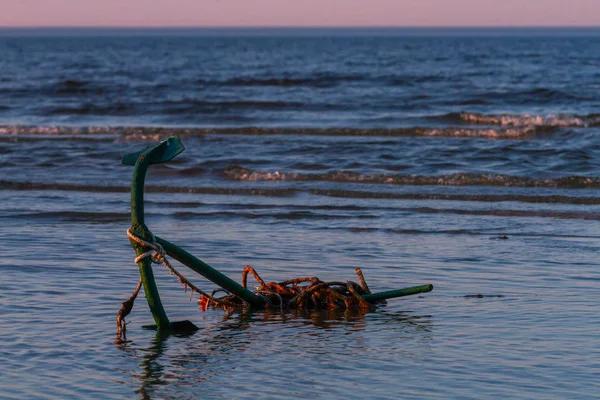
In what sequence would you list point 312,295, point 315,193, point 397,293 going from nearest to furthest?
point 397,293 < point 312,295 < point 315,193

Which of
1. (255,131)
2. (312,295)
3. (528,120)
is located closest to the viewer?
(312,295)

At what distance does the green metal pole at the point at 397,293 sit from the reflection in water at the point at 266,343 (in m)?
0.11

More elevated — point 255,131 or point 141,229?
point 141,229

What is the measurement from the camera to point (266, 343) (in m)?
6.05

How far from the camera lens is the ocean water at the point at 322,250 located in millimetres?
5438

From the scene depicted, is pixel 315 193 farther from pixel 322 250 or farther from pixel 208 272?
pixel 208 272

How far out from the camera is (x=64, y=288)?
7.59 m

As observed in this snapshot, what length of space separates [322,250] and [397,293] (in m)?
2.82

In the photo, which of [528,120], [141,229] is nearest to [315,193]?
A: [141,229]

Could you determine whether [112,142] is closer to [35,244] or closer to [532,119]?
[532,119]

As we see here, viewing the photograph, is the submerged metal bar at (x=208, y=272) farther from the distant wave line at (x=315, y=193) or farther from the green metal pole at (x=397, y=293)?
the distant wave line at (x=315, y=193)

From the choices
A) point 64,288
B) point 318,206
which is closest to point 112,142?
point 318,206

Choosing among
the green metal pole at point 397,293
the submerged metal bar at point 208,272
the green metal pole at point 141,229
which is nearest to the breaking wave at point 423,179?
the green metal pole at point 397,293

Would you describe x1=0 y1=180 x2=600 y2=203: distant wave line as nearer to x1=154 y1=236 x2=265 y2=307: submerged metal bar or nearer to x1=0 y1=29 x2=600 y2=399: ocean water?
x1=0 y1=29 x2=600 y2=399: ocean water
